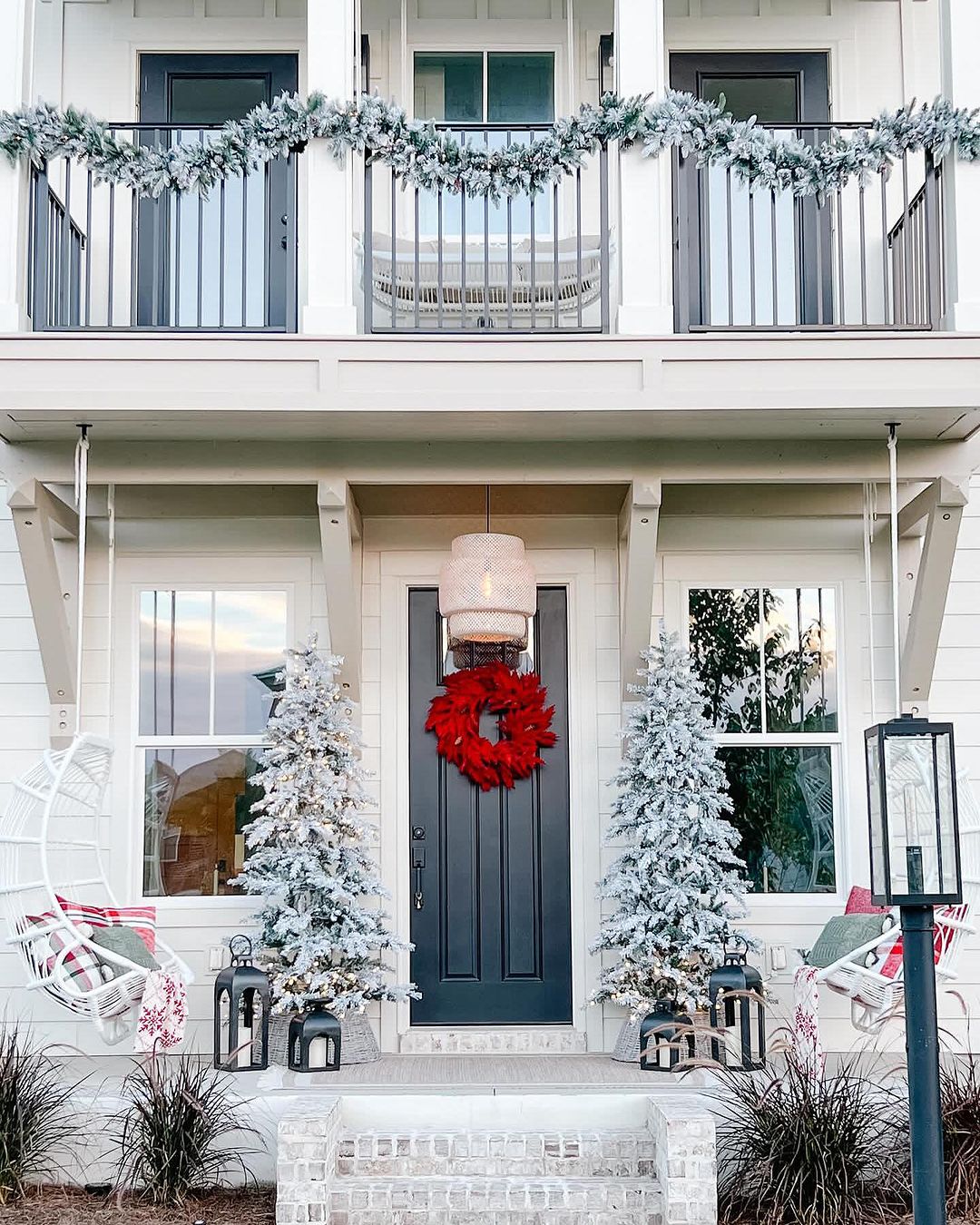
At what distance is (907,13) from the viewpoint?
270 inches

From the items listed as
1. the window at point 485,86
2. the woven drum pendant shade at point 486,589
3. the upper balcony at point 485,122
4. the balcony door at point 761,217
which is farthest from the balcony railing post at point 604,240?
the window at point 485,86

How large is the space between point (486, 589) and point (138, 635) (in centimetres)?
178

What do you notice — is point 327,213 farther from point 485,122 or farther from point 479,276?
point 485,122

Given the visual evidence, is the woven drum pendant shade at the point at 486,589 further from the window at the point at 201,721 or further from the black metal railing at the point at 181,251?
the black metal railing at the point at 181,251

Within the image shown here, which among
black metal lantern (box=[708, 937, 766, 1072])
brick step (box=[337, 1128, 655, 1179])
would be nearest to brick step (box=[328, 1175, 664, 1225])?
brick step (box=[337, 1128, 655, 1179])

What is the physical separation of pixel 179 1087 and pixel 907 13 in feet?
19.0

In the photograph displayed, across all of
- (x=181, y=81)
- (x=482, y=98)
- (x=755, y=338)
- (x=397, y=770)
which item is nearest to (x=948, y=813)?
(x=755, y=338)

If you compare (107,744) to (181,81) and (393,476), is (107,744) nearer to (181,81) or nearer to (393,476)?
(393,476)

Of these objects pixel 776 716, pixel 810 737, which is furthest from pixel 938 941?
pixel 776 716

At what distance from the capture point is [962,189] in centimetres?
550

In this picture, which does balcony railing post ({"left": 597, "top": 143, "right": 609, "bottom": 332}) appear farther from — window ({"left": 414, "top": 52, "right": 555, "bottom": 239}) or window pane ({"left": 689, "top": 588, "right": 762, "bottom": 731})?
window pane ({"left": 689, "top": 588, "right": 762, "bottom": 731})

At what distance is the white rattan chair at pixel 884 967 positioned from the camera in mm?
5477

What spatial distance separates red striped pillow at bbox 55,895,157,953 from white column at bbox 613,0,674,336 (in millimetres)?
3112

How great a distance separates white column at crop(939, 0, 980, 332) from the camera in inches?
217
